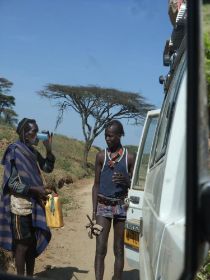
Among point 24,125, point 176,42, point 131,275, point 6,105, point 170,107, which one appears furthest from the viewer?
point 6,105

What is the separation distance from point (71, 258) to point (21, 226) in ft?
7.41

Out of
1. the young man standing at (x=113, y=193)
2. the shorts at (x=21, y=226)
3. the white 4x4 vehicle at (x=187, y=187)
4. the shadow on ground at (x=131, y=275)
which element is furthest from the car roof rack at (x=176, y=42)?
the shadow on ground at (x=131, y=275)

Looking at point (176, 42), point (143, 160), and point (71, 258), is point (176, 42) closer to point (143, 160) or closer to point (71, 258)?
point (143, 160)

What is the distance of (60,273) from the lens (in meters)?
6.06

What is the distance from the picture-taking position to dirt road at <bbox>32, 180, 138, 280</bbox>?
237 inches

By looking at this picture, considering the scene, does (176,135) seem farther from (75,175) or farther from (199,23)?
(75,175)

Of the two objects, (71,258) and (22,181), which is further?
(71,258)

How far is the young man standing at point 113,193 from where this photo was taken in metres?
5.12

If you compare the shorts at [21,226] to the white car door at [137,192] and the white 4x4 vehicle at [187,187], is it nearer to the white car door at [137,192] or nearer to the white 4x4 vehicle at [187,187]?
the white car door at [137,192]

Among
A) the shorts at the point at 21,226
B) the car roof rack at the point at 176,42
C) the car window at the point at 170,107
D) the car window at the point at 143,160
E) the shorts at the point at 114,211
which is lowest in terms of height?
the shorts at the point at 21,226

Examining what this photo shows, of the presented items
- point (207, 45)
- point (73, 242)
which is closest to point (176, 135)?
point (207, 45)

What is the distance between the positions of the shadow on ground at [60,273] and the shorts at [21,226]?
907 millimetres

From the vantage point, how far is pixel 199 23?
1068 millimetres

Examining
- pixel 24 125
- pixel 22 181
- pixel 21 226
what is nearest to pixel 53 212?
pixel 21 226
